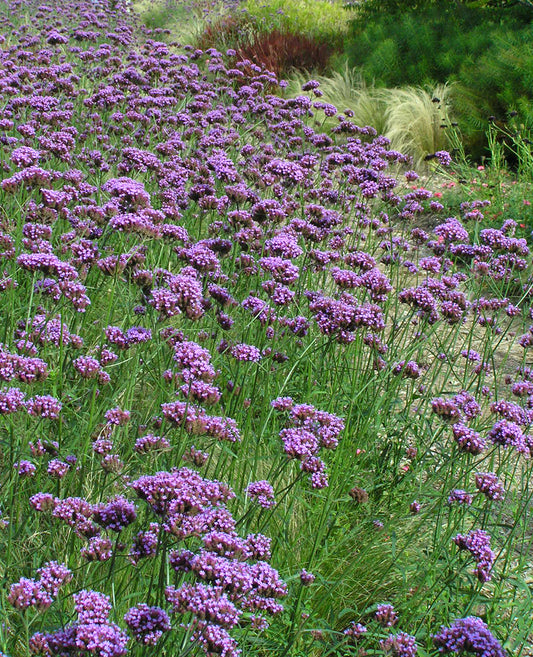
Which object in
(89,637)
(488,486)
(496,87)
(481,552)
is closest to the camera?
(89,637)

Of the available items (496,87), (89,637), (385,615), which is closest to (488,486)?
(385,615)

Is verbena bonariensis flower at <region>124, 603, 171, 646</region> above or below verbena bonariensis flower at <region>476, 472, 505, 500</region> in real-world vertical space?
below

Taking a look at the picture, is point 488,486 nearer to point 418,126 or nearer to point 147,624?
point 147,624

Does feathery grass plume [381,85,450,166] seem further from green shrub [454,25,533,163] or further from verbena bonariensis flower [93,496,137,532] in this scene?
verbena bonariensis flower [93,496,137,532]

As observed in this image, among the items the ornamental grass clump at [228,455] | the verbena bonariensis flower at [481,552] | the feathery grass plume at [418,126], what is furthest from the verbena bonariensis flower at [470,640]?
the feathery grass plume at [418,126]

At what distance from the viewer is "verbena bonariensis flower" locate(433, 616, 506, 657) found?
1.39 meters

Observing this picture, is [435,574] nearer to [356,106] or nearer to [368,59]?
[356,106]

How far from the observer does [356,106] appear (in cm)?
1008

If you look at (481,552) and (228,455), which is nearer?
(481,552)

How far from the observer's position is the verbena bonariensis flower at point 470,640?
4.57ft

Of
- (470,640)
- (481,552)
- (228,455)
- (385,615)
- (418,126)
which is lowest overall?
(228,455)

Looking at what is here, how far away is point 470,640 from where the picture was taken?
1.40 m

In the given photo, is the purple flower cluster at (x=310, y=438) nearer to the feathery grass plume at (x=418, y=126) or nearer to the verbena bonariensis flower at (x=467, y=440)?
the verbena bonariensis flower at (x=467, y=440)

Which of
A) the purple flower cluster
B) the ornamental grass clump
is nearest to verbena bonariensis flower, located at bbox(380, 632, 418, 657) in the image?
the ornamental grass clump
